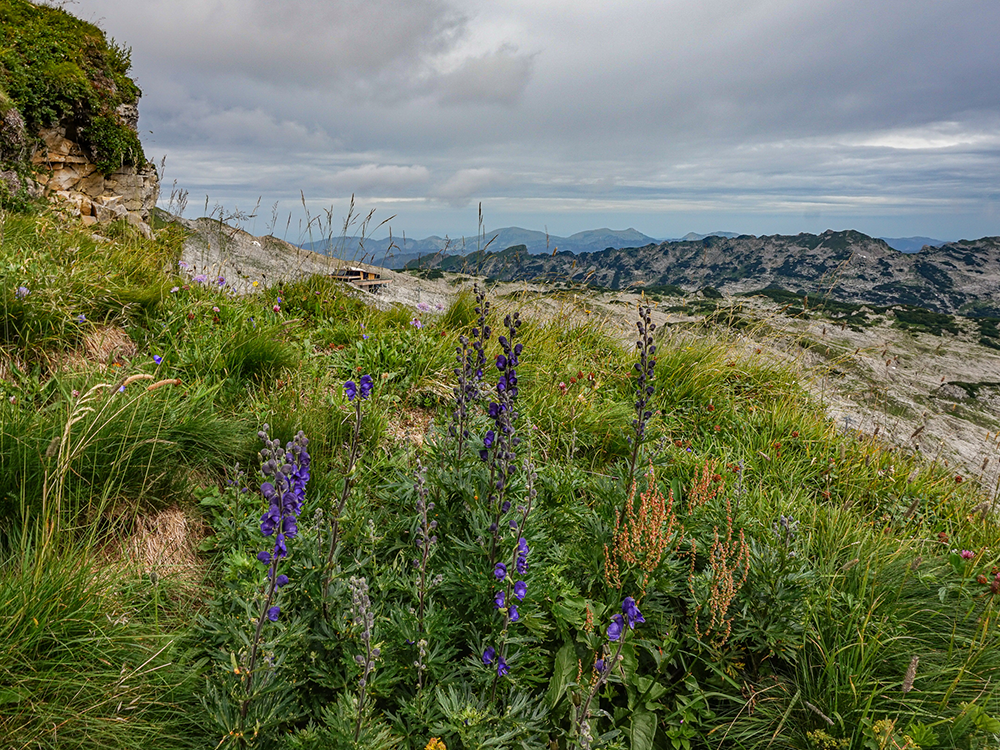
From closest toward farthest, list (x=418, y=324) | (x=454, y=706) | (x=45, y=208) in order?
(x=454, y=706)
(x=45, y=208)
(x=418, y=324)

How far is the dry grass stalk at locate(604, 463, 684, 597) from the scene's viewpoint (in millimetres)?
2865

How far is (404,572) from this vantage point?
2.70 m

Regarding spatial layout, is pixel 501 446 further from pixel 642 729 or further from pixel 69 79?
pixel 69 79

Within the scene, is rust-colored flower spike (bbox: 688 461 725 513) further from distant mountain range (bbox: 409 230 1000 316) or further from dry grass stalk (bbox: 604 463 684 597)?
distant mountain range (bbox: 409 230 1000 316)

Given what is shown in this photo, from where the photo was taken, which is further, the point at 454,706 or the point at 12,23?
the point at 12,23

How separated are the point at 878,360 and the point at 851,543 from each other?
1105 cm

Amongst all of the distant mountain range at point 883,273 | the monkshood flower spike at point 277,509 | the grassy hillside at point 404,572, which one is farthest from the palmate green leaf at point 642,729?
the distant mountain range at point 883,273

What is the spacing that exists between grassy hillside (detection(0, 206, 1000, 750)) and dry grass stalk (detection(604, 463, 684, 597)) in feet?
0.11

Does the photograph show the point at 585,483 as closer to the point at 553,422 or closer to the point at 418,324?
the point at 553,422

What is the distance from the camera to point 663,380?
6.81 metres

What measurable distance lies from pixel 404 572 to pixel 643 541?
152 centimetres

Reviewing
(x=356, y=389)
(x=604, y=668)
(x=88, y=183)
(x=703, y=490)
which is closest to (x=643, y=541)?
(x=703, y=490)

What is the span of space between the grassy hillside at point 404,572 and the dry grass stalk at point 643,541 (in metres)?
0.03

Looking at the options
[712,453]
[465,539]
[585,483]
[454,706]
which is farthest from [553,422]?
[454,706]
